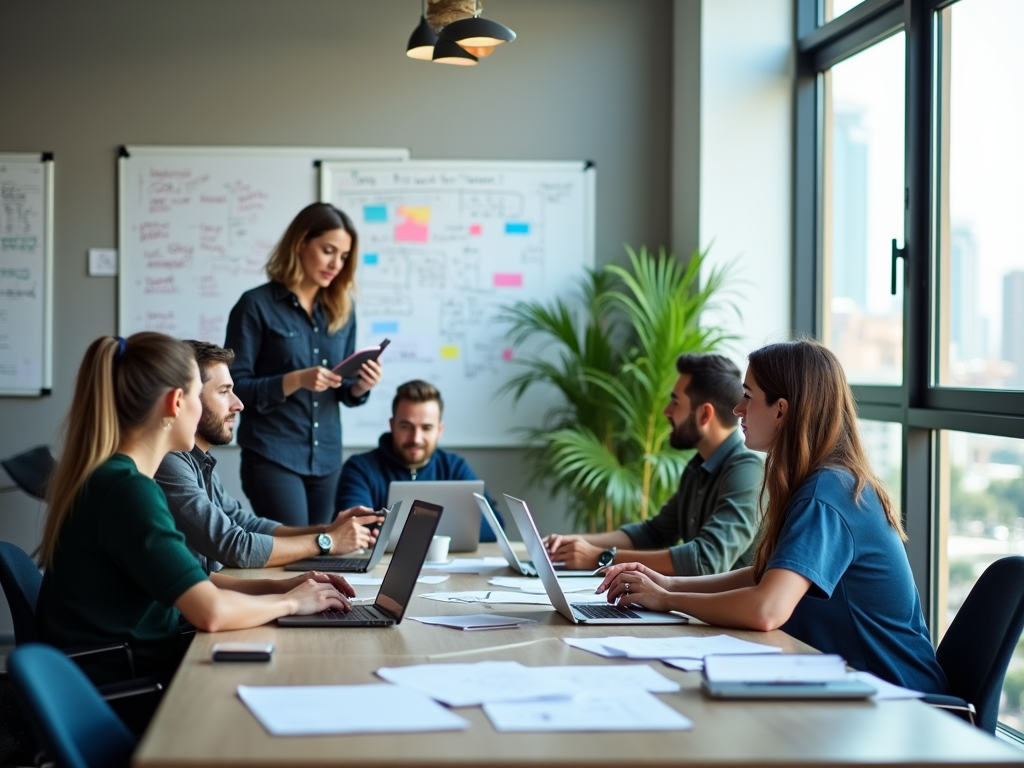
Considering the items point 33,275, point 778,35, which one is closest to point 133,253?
point 33,275

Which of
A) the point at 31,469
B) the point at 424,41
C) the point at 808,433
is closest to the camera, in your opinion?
the point at 808,433

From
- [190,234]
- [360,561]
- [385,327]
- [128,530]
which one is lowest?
[360,561]

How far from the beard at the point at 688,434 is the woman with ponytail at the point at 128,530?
4.49ft

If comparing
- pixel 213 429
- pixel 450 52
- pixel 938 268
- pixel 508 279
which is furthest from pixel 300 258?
pixel 938 268

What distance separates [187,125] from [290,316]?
152 cm

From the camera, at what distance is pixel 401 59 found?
5.04 meters

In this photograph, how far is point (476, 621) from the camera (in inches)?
84.4

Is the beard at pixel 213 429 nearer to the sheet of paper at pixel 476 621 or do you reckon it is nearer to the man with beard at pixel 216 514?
the man with beard at pixel 216 514

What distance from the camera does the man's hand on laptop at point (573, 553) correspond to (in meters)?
2.94

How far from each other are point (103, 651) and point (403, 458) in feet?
5.88

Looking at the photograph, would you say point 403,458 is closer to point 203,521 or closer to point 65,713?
point 203,521

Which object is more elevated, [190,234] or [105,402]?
[190,234]

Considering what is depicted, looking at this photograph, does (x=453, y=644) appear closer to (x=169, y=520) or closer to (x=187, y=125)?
(x=169, y=520)

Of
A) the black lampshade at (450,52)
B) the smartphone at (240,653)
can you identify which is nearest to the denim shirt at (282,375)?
the black lampshade at (450,52)
